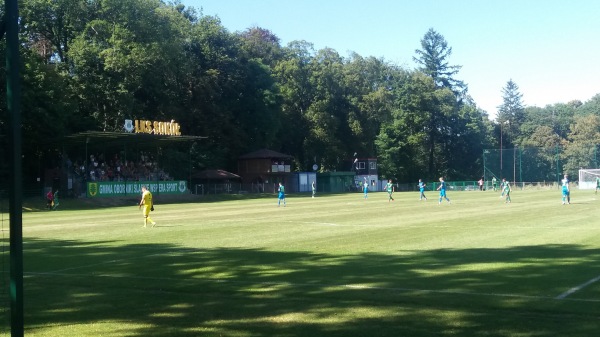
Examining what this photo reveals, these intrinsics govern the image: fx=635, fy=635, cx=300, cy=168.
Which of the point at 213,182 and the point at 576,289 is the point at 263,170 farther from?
the point at 576,289

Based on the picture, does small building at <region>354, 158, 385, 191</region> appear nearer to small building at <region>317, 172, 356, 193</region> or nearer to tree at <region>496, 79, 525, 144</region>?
small building at <region>317, 172, 356, 193</region>

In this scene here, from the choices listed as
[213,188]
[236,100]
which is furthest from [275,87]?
[213,188]

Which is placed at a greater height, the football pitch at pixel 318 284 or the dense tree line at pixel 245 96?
the dense tree line at pixel 245 96

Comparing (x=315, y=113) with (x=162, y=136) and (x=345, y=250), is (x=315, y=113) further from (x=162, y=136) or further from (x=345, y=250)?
(x=345, y=250)

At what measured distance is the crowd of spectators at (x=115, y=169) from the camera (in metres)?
62.9

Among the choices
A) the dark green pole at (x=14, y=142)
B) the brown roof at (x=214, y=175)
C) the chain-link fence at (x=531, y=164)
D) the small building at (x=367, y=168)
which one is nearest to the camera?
the dark green pole at (x=14, y=142)

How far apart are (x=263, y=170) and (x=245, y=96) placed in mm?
10947

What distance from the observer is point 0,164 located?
33.6 feet

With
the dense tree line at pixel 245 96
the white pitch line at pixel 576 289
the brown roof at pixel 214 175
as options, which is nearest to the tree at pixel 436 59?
the dense tree line at pixel 245 96

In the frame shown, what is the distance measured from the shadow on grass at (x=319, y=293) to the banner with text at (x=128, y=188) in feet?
139

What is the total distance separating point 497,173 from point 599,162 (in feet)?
48.6

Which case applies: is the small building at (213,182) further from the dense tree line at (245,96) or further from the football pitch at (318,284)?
the football pitch at (318,284)

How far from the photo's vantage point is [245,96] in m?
91.0

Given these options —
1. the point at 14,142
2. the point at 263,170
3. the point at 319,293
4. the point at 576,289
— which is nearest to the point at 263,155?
the point at 263,170
